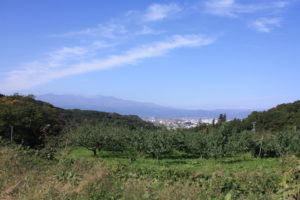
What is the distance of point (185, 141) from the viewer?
902 inches

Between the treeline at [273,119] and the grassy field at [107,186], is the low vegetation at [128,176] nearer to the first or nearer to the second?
the grassy field at [107,186]

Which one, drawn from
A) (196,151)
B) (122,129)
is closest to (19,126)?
(122,129)

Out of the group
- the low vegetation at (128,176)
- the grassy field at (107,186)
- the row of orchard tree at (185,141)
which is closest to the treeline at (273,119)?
the row of orchard tree at (185,141)

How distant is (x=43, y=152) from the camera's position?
28.2 ft

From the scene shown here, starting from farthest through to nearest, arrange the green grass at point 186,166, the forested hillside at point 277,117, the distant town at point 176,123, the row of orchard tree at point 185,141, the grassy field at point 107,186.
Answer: the forested hillside at point 277,117
the distant town at point 176,123
the row of orchard tree at point 185,141
the green grass at point 186,166
the grassy field at point 107,186

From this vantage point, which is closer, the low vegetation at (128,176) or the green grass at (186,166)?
the low vegetation at (128,176)

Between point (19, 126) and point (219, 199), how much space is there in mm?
22222

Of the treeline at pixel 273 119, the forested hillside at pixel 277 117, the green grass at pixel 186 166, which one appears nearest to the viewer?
the green grass at pixel 186 166

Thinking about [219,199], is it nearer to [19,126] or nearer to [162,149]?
[162,149]

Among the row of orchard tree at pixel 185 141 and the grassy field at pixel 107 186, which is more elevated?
the grassy field at pixel 107 186

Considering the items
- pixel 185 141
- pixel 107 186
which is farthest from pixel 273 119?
pixel 107 186

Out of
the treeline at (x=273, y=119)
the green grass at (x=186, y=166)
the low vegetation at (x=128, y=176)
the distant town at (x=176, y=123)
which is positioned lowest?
the green grass at (x=186, y=166)

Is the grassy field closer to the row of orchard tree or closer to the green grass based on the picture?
the green grass

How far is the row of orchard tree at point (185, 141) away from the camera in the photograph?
65.5ft
